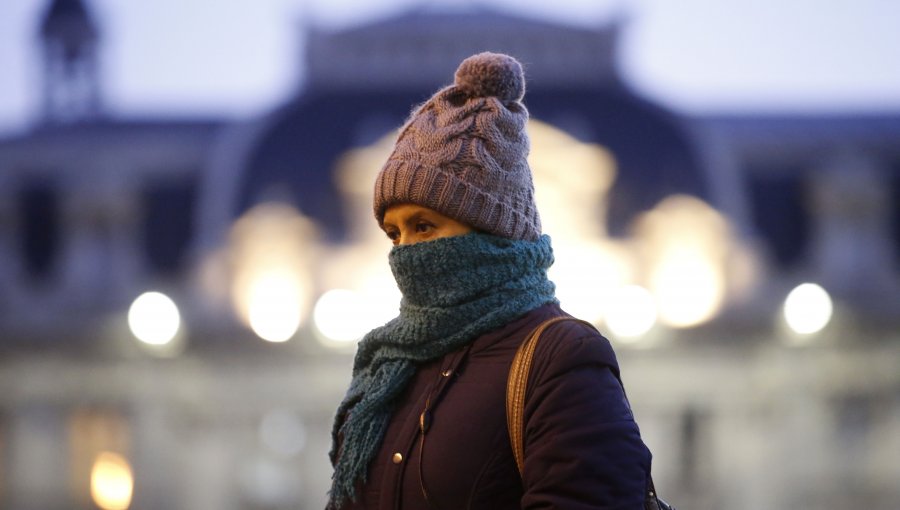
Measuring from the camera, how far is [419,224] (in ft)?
14.7

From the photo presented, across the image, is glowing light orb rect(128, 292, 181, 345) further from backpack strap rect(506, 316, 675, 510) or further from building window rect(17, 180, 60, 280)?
building window rect(17, 180, 60, 280)

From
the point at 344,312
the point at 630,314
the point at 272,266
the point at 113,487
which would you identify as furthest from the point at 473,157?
the point at 272,266

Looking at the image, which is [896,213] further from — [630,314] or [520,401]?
[520,401]

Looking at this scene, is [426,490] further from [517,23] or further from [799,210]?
[517,23]

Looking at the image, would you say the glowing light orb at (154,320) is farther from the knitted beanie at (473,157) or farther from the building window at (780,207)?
the building window at (780,207)

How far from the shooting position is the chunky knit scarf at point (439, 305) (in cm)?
430

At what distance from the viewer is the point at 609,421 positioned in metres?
3.92

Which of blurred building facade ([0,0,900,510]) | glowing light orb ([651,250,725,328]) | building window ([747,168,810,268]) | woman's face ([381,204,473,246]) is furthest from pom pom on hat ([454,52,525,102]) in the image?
building window ([747,168,810,268])

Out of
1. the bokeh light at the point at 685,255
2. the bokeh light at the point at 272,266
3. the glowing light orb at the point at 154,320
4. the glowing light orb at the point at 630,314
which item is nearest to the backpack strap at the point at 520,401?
the glowing light orb at the point at 154,320

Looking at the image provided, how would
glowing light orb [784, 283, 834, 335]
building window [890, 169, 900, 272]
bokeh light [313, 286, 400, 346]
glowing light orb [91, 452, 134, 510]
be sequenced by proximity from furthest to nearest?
building window [890, 169, 900, 272]
bokeh light [313, 286, 400, 346]
glowing light orb [784, 283, 834, 335]
glowing light orb [91, 452, 134, 510]

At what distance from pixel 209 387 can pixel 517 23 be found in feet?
47.3

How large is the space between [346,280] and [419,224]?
136ft

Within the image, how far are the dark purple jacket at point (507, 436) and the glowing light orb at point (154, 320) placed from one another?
69.4ft

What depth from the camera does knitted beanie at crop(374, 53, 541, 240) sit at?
4363mm
